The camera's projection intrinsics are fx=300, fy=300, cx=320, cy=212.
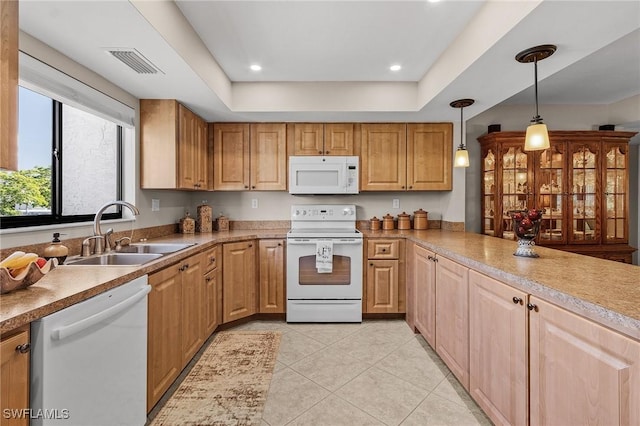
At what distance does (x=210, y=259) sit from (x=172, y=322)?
0.74m

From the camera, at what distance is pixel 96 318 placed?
3.81 ft

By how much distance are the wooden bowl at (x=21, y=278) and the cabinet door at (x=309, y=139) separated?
8.31 feet

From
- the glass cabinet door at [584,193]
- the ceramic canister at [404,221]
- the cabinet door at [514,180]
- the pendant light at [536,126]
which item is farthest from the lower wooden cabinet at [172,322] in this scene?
the glass cabinet door at [584,193]

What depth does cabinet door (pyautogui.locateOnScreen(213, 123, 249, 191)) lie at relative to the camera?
3.37 metres

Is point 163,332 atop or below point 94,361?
below

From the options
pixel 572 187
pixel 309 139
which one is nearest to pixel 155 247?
pixel 309 139

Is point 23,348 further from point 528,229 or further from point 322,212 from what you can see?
point 322,212

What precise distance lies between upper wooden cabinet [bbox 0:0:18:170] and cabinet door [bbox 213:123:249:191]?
2.27 metres

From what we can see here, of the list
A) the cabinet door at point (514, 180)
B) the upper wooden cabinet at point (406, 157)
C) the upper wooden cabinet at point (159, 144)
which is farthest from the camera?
the cabinet door at point (514, 180)

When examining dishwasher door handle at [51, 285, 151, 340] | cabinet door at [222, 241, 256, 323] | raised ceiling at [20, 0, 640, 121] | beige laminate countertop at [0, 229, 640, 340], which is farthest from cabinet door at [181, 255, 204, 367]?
raised ceiling at [20, 0, 640, 121]

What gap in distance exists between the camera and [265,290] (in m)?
3.06

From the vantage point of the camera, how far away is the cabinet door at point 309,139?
3.36 m

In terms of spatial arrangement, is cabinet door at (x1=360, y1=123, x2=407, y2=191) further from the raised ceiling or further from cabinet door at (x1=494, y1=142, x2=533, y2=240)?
cabinet door at (x1=494, y1=142, x2=533, y2=240)

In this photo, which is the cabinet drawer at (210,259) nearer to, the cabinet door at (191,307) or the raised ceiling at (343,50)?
the cabinet door at (191,307)
